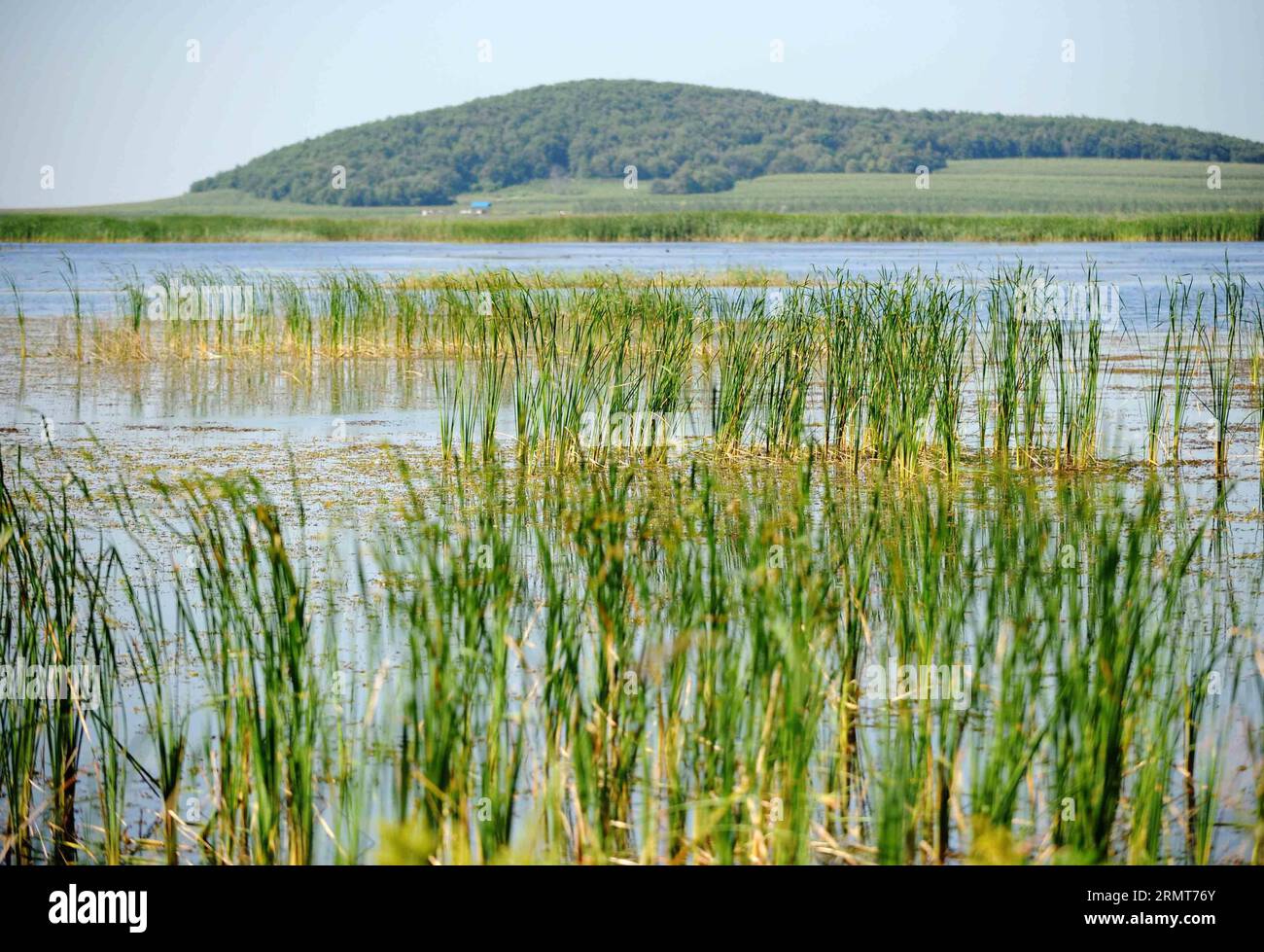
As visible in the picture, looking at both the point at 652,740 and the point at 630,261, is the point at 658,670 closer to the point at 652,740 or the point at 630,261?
the point at 652,740

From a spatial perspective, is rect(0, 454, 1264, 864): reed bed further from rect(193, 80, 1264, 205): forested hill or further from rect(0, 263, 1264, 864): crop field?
rect(193, 80, 1264, 205): forested hill

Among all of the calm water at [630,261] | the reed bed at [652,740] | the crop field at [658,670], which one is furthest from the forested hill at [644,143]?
the reed bed at [652,740]

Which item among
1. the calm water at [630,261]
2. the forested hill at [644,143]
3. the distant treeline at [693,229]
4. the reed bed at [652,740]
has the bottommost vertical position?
the reed bed at [652,740]

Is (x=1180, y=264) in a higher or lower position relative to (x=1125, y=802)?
higher

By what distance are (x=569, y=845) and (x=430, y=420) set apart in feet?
21.9

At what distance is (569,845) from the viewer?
3.16 m

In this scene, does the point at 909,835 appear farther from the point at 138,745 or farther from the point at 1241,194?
the point at 1241,194

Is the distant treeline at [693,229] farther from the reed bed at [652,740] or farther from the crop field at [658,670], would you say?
the reed bed at [652,740]

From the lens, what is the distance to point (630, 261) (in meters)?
30.6

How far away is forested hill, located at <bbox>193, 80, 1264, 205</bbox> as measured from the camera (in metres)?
85.3

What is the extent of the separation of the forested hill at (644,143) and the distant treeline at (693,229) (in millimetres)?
34691

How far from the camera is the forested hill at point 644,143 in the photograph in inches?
3359

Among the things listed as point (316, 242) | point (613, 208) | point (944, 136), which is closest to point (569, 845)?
point (316, 242)

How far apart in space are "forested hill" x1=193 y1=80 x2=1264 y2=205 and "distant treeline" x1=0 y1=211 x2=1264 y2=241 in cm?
A: 3469
